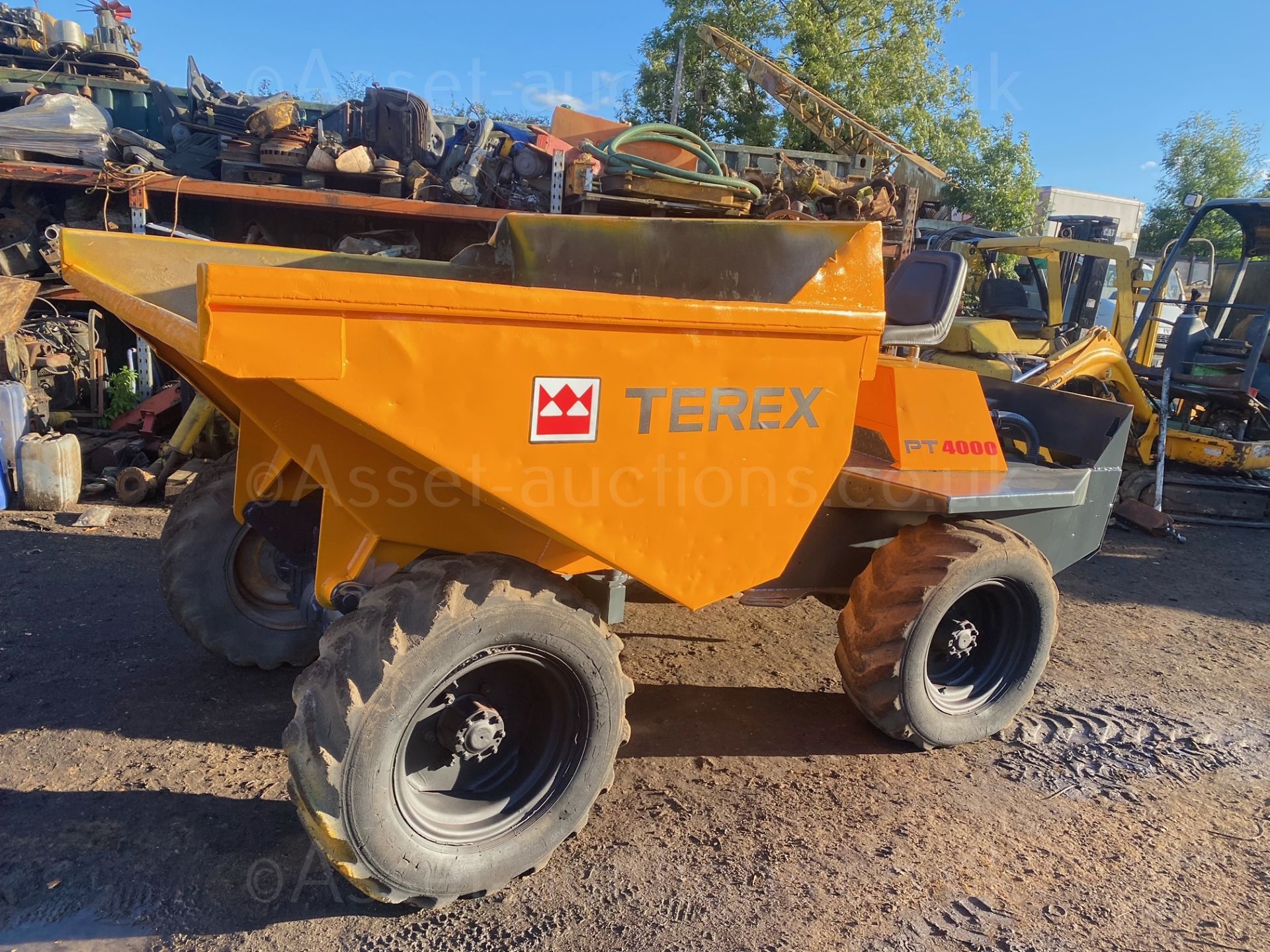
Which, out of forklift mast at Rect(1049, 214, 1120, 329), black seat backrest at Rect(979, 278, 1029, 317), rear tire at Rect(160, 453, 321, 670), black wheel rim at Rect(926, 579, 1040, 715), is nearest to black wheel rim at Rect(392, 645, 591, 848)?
rear tire at Rect(160, 453, 321, 670)

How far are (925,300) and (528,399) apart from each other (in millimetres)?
1905

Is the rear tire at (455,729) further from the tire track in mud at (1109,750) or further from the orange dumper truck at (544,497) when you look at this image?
the tire track in mud at (1109,750)

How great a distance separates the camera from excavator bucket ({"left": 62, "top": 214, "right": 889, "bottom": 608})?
5.93ft

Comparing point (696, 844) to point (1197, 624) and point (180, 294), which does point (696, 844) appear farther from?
point (1197, 624)

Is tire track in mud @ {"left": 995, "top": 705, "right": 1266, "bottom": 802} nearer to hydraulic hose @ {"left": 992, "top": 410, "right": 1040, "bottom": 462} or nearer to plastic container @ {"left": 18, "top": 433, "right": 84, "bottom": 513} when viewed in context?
hydraulic hose @ {"left": 992, "top": 410, "right": 1040, "bottom": 462}

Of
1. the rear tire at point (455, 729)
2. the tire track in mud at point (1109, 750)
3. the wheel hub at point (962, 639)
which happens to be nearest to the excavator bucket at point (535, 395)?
the rear tire at point (455, 729)

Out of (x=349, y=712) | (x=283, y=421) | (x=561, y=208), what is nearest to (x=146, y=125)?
(x=561, y=208)

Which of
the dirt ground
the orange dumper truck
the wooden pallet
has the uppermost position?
the wooden pallet

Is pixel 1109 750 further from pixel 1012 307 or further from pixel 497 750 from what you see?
pixel 1012 307

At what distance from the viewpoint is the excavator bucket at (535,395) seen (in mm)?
1808

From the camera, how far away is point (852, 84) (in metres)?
18.5

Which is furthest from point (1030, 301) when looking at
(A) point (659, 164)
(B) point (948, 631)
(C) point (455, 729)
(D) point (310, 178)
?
(C) point (455, 729)

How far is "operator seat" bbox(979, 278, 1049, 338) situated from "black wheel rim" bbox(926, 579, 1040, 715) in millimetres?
5970

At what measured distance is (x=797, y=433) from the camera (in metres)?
2.56
